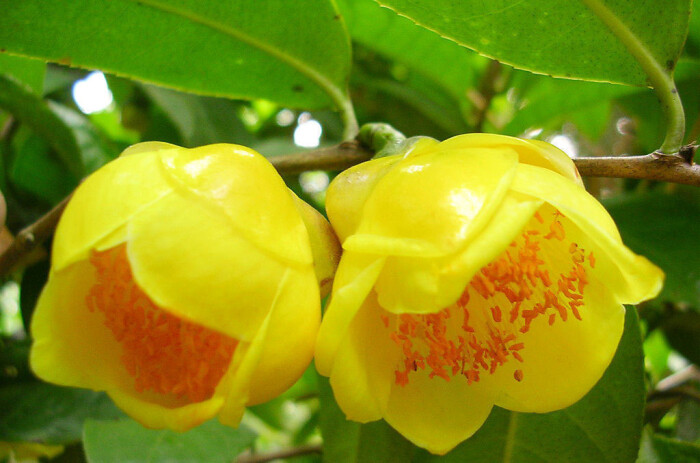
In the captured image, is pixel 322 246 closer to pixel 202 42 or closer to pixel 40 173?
pixel 202 42

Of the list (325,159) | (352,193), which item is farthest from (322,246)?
(325,159)

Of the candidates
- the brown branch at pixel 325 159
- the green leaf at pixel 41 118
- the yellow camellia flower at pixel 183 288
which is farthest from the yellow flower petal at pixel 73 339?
the green leaf at pixel 41 118

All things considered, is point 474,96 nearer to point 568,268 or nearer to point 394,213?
point 568,268

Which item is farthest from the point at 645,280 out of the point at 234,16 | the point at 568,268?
the point at 234,16

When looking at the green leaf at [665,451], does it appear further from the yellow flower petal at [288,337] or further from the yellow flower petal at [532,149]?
the yellow flower petal at [288,337]

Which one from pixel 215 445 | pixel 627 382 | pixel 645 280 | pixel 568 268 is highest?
pixel 645 280

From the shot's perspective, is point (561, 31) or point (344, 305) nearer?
point (344, 305)
